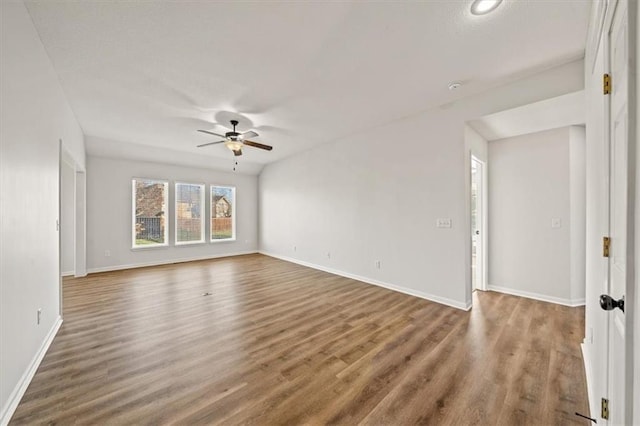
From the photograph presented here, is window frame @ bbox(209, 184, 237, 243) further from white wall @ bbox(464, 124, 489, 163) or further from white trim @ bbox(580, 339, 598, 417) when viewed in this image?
white trim @ bbox(580, 339, 598, 417)

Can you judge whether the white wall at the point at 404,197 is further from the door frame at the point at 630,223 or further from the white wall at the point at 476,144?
the door frame at the point at 630,223

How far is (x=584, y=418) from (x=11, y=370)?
12.3 ft

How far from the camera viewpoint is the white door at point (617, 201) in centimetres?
99

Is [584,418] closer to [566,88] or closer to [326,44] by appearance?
[566,88]

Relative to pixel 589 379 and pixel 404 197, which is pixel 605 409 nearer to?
pixel 589 379

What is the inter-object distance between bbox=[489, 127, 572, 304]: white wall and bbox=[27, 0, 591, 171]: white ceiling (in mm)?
1433

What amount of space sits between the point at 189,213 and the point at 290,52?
580cm

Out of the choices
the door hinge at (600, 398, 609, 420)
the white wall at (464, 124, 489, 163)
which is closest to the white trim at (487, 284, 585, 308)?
the white wall at (464, 124, 489, 163)

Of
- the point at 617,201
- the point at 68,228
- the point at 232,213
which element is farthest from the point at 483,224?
the point at 68,228

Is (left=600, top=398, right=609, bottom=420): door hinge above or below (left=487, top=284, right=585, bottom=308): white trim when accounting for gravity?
above

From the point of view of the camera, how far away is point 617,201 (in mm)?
1121

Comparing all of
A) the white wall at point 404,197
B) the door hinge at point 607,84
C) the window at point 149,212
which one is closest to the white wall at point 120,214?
the window at point 149,212

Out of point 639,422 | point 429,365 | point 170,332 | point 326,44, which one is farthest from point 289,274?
point 639,422

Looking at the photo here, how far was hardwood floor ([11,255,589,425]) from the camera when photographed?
5.34 feet
